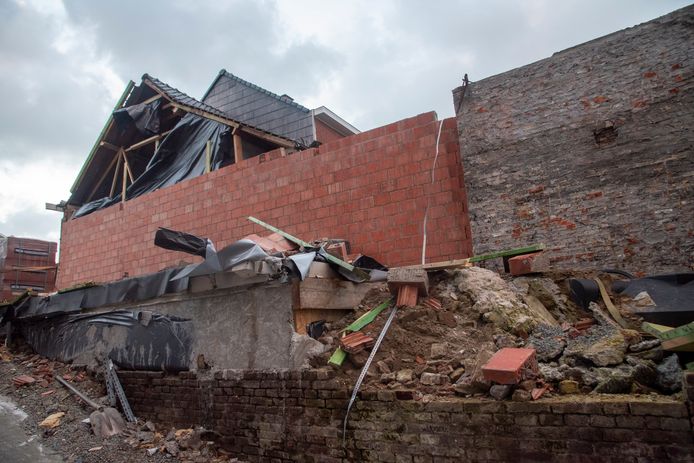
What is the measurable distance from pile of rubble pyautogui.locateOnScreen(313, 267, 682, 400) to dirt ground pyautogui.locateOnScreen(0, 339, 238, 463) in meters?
2.08

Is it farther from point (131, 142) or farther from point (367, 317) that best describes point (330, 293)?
point (131, 142)

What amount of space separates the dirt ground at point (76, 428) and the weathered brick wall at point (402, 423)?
29 cm

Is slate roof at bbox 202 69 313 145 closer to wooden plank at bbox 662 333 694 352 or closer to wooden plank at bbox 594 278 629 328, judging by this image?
wooden plank at bbox 594 278 629 328

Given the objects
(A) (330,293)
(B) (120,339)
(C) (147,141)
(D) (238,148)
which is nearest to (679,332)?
(A) (330,293)

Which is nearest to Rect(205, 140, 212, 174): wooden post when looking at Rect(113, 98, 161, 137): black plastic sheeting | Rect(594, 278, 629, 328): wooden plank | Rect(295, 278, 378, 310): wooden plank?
Rect(113, 98, 161, 137): black plastic sheeting

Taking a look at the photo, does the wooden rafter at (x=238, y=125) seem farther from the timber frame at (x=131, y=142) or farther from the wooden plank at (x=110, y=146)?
the wooden plank at (x=110, y=146)

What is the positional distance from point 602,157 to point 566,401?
3341 mm

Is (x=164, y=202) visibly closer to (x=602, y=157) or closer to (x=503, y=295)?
(x=503, y=295)

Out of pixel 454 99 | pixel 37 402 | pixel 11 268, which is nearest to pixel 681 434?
pixel 454 99

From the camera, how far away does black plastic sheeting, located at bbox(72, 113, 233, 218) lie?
29.8 ft

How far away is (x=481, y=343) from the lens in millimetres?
4141

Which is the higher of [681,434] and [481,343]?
[481,343]

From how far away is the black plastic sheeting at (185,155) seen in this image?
9094mm

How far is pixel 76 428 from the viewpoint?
545 centimetres
